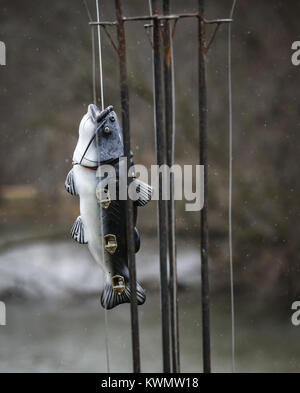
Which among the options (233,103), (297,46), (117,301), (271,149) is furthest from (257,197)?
(117,301)

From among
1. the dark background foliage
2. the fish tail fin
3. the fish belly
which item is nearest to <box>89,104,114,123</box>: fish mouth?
the fish belly

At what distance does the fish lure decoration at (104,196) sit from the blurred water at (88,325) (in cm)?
159

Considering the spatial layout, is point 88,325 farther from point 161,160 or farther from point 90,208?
point 161,160

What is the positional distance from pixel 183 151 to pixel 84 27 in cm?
93

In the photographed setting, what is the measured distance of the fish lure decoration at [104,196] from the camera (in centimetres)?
197

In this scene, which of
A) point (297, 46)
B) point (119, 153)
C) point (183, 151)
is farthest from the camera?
point (183, 151)

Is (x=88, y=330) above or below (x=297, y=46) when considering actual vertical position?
below

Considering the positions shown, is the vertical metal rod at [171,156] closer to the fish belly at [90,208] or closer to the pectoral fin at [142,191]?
the pectoral fin at [142,191]

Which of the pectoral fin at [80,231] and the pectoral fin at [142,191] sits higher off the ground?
the pectoral fin at [142,191]

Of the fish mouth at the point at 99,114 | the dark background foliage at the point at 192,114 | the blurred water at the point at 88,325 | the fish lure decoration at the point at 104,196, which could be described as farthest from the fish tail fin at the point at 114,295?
the dark background foliage at the point at 192,114

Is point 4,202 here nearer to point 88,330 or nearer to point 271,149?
point 88,330

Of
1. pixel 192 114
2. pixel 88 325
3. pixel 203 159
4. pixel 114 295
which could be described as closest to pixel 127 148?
pixel 203 159

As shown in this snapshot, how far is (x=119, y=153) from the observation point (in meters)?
1.99

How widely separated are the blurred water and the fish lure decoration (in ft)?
5.23
